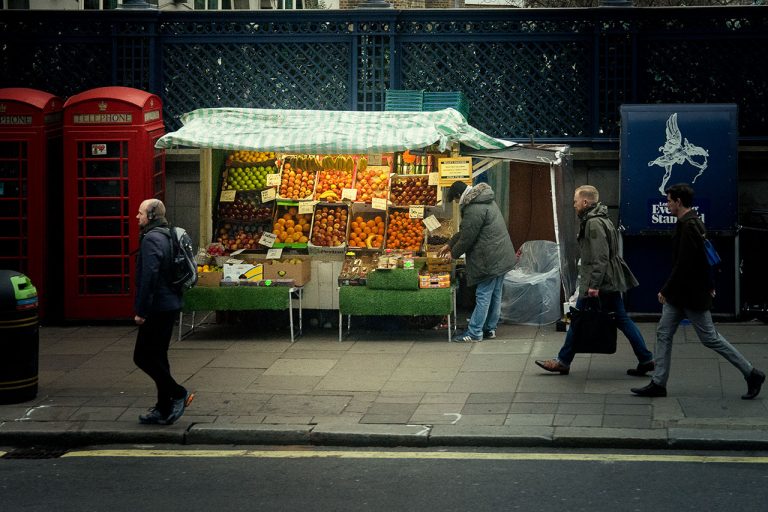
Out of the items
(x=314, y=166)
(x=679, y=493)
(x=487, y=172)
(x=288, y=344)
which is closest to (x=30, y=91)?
(x=314, y=166)

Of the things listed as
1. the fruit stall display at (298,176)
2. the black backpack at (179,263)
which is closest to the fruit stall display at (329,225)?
the fruit stall display at (298,176)

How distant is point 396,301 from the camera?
1215cm

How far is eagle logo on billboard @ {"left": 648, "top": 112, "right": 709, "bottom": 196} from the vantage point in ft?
41.2

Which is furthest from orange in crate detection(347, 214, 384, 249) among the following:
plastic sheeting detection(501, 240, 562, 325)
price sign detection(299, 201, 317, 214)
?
plastic sheeting detection(501, 240, 562, 325)

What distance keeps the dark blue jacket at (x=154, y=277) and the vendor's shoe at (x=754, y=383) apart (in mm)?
4433

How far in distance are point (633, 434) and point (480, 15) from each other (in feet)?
23.1

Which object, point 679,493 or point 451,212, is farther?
point 451,212

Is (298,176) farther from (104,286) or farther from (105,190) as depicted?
(104,286)

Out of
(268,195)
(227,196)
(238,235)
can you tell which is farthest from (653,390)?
(227,196)

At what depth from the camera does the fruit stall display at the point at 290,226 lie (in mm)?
12906

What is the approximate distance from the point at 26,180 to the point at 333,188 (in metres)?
3.37

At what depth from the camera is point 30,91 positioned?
13.5 m

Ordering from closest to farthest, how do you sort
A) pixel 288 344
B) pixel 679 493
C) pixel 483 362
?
pixel 679 493 < pixel 483 362 < pixel 288 344

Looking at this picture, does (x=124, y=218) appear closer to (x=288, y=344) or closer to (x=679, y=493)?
(x=288, y=344)
